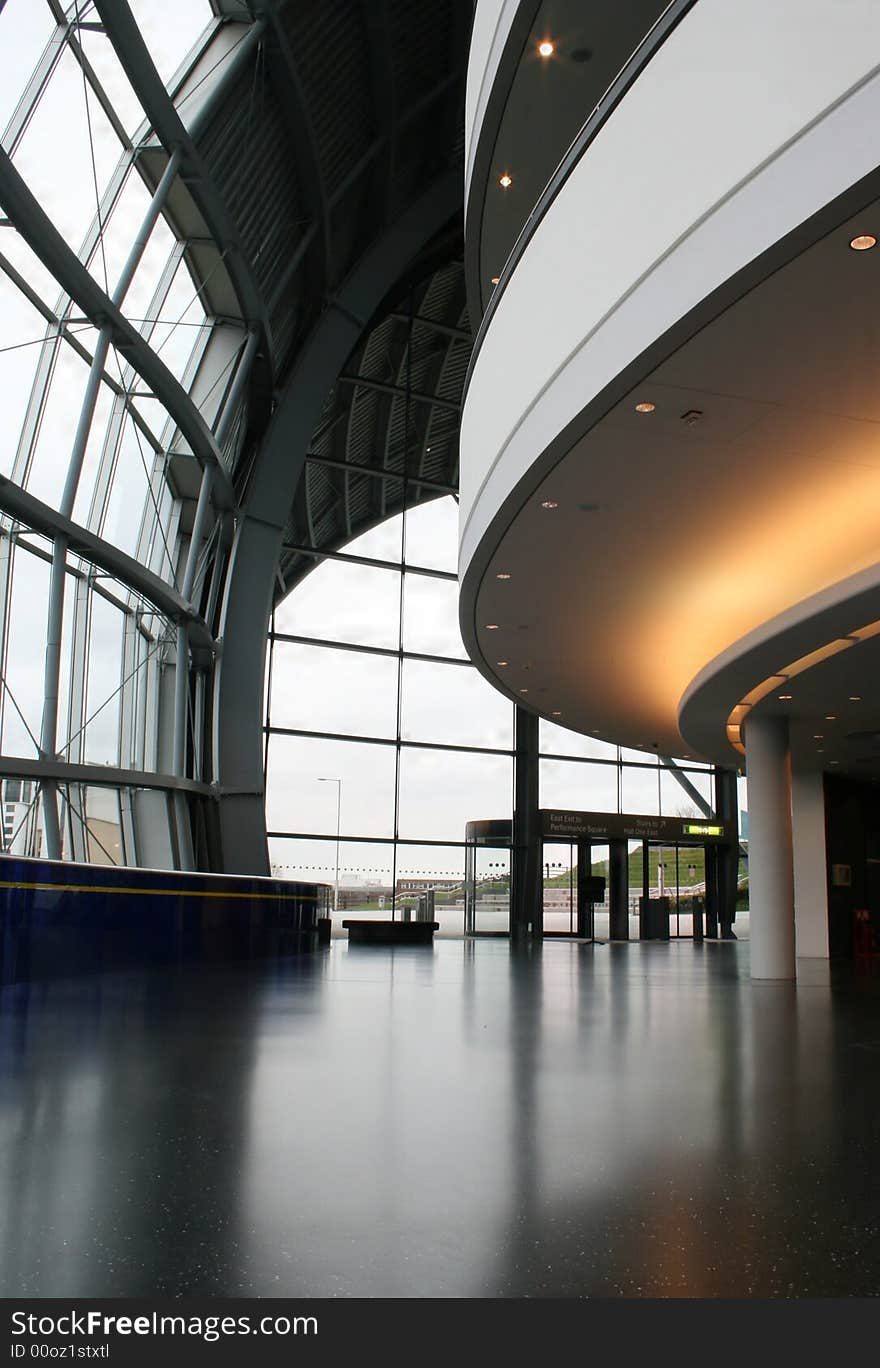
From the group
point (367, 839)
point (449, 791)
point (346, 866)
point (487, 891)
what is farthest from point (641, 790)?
point (346, 866)

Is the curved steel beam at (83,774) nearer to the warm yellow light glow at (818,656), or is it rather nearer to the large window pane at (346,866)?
the large window pane at (346,866)

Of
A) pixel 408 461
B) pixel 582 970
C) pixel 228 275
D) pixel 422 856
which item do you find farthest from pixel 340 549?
pixel 582 970

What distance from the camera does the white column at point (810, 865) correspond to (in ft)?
75.9

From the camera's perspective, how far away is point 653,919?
33.3 meters

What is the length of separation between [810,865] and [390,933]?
417 inches

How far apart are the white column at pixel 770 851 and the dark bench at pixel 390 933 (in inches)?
528

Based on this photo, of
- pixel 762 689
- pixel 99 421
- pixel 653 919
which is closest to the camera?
pixel 762 689

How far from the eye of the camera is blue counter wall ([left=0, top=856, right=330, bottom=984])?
11.1 metres

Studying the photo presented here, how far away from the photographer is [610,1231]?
3111mm

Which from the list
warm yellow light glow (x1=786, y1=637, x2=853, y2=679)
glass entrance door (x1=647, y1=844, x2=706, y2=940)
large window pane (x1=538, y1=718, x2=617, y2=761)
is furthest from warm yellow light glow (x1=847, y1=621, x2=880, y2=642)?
glass entrance door (x1=647, y1=844, x2=706, y2=940)

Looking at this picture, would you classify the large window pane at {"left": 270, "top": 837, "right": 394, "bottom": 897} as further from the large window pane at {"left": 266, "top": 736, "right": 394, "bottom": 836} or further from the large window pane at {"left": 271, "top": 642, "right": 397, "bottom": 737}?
the large window pane at {"left": 271, "top": 642, "right": 397, "bottom": 737}

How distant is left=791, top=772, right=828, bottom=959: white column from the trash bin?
9624 mm

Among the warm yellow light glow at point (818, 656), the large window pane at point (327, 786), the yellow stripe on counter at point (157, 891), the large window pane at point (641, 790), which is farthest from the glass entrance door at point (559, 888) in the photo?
the warm yellow light glow at point (818, 656)

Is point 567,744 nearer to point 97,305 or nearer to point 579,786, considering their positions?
point 579,786
